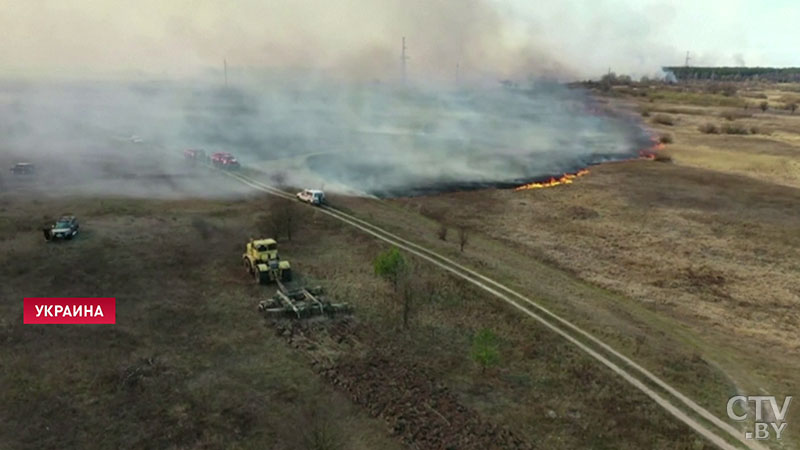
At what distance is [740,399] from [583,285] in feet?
50.0

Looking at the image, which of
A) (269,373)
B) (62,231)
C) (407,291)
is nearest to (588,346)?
(407,291)

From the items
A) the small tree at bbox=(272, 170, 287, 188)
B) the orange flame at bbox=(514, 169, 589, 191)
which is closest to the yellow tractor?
the small tree at bbox=(272, 170, 287, 188)

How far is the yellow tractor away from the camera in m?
37.1

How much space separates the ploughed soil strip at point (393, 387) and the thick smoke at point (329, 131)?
122 feet

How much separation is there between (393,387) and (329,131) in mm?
94632

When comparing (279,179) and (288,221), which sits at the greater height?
(279,179)

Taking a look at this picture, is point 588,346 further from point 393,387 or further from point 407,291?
point 393,387

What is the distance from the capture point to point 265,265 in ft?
123

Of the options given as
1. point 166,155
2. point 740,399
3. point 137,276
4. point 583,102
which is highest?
point 583,102

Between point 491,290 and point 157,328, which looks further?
point 491,290

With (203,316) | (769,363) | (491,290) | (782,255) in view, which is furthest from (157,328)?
(782,255)

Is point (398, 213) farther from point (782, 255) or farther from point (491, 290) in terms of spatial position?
point (782, 255)

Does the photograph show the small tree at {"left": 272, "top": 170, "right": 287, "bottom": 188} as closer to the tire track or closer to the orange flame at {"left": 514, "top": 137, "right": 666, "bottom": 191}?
the tire track

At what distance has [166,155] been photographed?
87.7 meters
